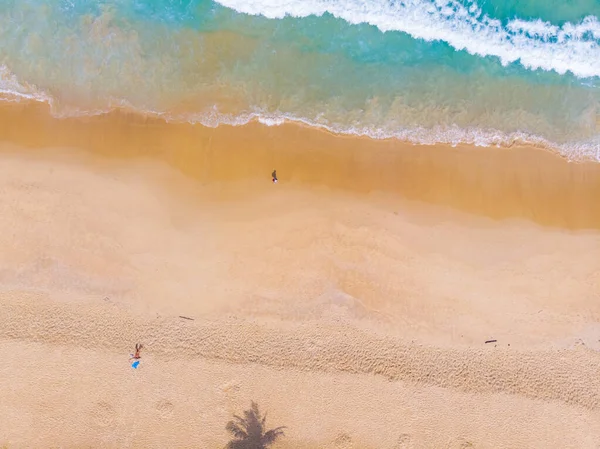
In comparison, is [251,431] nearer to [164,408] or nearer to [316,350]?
[164,408]

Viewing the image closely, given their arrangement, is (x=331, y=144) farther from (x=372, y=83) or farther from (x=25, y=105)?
(x=25, y=105)

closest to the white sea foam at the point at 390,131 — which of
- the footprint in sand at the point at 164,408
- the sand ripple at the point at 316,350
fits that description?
the sand ripple at the point at 316,350

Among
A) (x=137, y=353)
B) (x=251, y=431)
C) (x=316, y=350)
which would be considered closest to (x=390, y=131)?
(x=316, y=350)

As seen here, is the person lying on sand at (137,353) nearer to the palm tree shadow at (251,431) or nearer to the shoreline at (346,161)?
the palm tree shadow at (251,431)

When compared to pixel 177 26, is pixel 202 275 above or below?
below

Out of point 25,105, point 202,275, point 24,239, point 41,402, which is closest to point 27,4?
point 25,105

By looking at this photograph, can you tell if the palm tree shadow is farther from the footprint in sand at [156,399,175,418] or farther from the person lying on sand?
the person lying on sand

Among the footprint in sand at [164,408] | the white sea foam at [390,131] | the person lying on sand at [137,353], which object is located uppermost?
the white sea foam at [390,131]
